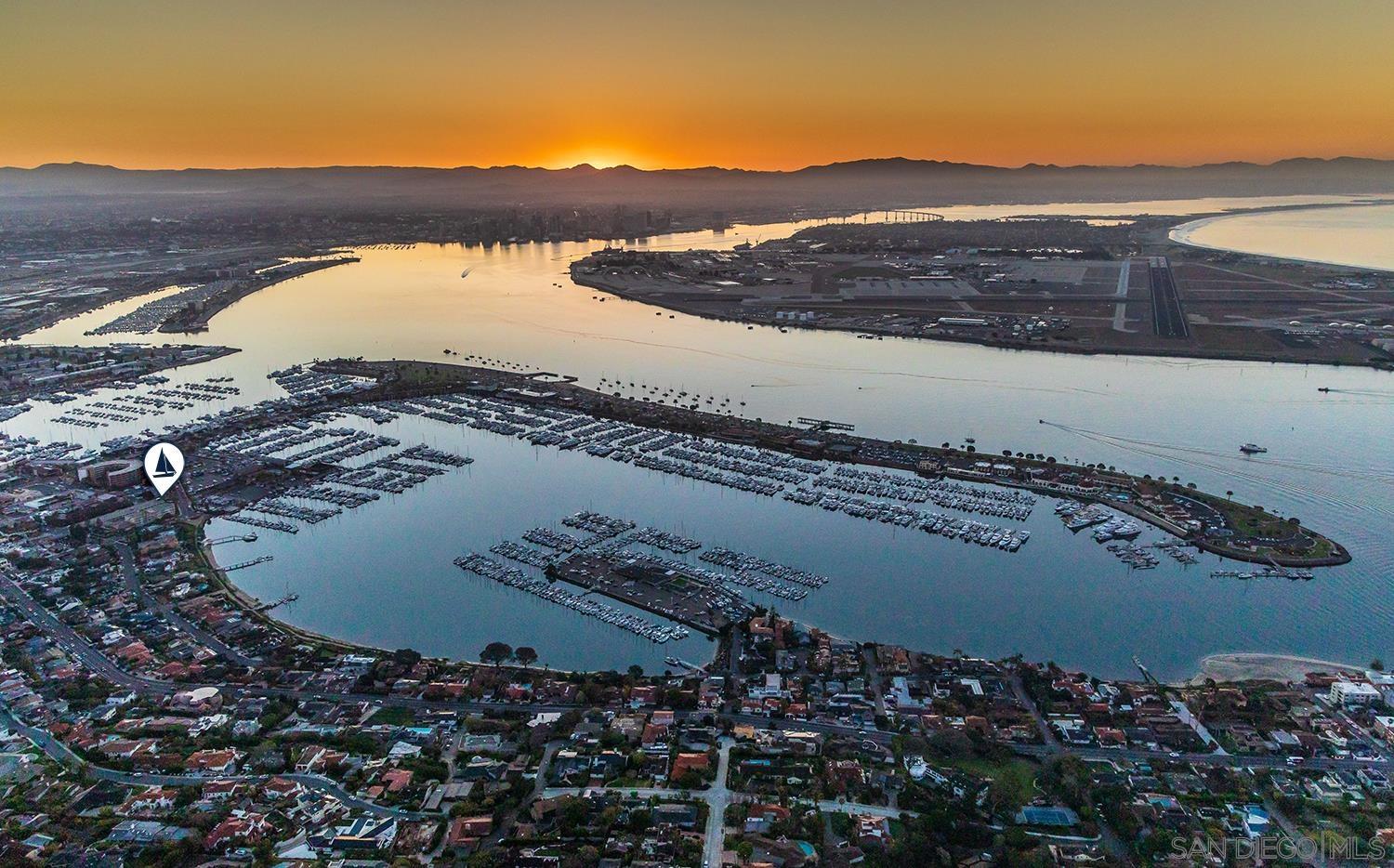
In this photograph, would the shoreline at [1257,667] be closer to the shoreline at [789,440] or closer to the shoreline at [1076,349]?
the shoreline at [789,440]

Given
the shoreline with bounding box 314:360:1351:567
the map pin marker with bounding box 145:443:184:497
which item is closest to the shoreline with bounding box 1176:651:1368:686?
the shoreline with bounding box 314:360:1351:567

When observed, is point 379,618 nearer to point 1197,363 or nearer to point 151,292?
point 1197,363

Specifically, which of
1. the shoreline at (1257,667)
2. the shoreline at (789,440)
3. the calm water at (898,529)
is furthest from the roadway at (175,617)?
the shoreline at (1257,667)

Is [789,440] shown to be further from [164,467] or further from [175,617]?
[164,467]

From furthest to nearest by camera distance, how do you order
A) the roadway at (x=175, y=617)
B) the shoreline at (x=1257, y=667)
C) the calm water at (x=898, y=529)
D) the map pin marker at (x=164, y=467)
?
the map pin marker at (x=164, y=467) → the calm water at (x=898, y=529) → the roadway at (x=175, y=617) → the shoreline at (x=1257, y=667)

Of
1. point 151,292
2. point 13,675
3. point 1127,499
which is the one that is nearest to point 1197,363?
point 1127,499

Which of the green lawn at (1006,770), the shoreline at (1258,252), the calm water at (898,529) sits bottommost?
the green lawn at (1006,770)

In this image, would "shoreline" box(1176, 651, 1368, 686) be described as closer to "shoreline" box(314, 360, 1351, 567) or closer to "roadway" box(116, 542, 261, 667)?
"shoreline" box(314, 360, 1351, 567)
